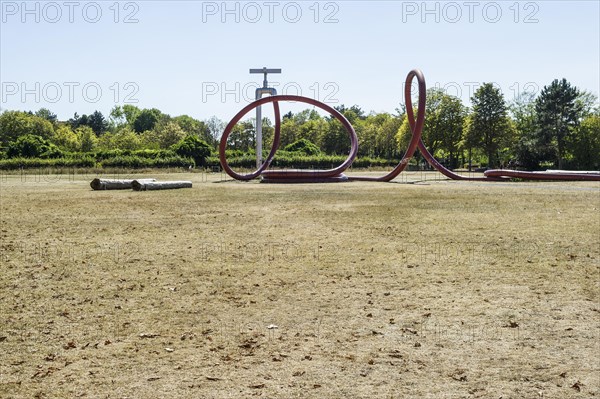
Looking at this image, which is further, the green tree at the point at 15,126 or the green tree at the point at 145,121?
the green tree at the point at 145,121

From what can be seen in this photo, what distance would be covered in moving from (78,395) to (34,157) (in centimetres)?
5723

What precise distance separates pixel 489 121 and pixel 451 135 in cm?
691

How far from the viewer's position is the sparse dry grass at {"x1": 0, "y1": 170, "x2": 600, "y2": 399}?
5.47 m

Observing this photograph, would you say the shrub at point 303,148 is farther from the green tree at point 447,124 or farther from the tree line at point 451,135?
the green tree at point 447,124

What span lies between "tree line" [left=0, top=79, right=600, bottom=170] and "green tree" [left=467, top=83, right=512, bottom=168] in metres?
0.11

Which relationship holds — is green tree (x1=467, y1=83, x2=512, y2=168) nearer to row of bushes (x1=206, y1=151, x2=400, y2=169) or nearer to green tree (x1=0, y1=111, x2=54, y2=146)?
row of bushes (x1=206, y1=151, x2=400, y2=169)

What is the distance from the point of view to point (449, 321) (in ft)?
23.1

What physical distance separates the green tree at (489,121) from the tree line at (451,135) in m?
0.11

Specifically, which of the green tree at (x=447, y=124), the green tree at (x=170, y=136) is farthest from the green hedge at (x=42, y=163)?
the green tree at (x=447, y=124)

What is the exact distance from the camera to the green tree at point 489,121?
2547 inches

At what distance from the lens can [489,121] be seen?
213 ft

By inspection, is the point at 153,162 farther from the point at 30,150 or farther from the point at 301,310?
the point at 301,310

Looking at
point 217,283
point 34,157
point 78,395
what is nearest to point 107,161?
point 34,157

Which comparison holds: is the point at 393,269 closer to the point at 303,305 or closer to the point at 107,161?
the point at 303,305
